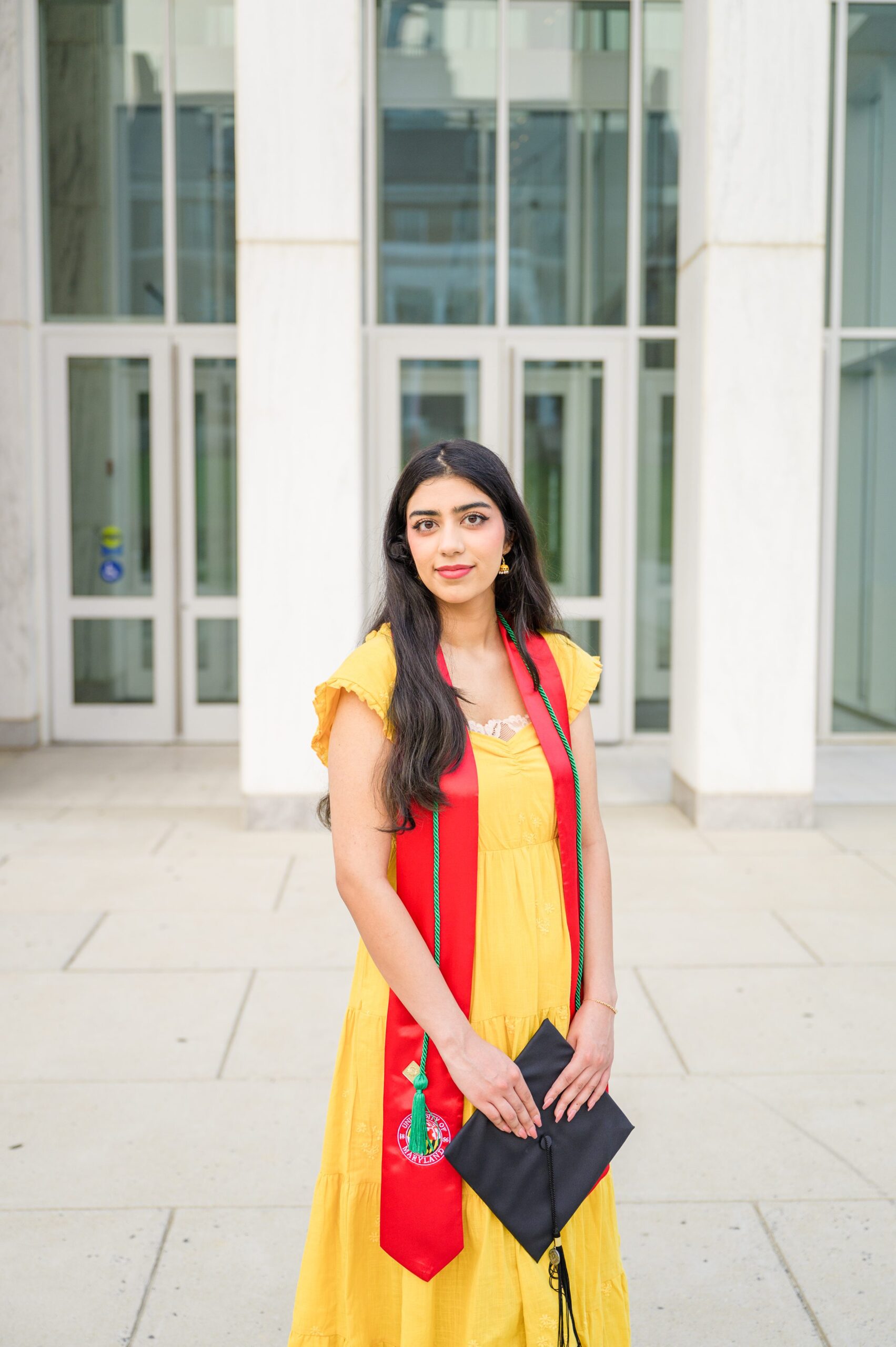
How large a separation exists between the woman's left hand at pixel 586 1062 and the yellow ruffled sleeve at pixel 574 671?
1.68 feet

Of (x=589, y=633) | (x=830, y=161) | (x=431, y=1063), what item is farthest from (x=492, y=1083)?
(x=830, y=161)

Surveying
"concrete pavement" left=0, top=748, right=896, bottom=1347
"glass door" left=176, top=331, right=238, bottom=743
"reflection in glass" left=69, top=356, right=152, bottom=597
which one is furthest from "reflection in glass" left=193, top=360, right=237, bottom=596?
"concrete pavement" left=0, top=748, right=896, bottom=1347

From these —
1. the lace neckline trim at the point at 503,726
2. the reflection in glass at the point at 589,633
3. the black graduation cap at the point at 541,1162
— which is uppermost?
the lace neckline trim at the point at 503,726

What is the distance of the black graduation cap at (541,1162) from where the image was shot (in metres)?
1.90

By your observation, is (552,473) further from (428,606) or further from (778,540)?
(428,606)

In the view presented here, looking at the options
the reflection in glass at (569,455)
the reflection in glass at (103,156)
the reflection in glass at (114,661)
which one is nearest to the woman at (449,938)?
the reflection in glass at (569,455)

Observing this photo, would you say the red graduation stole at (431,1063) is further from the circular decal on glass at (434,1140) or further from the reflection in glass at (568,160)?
the reflection in glass at (568,160)

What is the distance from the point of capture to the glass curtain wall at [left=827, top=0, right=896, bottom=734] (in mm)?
9953

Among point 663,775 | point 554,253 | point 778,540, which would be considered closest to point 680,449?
point 778,540

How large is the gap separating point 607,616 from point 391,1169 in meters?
8.27

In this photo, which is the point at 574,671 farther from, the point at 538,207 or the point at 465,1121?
the point at 538,207

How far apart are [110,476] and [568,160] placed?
456 cm

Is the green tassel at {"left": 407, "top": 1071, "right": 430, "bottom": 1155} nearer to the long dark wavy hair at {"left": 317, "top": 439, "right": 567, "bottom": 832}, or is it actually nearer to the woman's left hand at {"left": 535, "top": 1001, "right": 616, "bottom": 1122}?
the woman's left hand at {"left": 535, "top": 1001, "right": 616, "bottom": 1122}

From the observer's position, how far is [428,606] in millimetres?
2129
